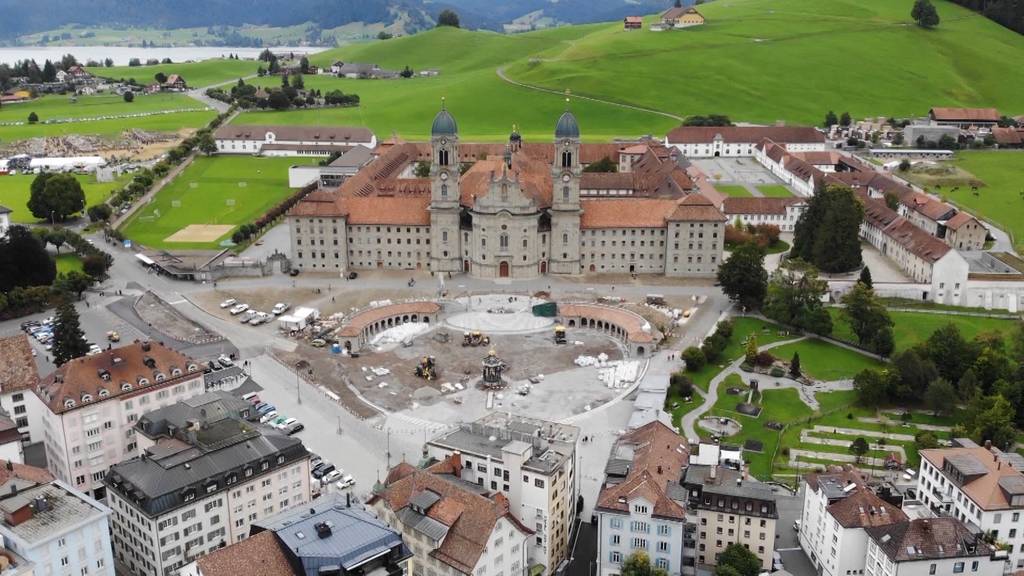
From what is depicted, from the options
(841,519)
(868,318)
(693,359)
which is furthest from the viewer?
(868,318)

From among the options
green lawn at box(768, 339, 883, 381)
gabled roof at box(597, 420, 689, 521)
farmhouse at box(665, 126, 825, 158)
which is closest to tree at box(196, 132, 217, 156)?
farmhouse at box(665, 126, 825, 158)

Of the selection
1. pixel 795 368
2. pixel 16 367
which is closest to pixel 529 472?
pixel 795 368

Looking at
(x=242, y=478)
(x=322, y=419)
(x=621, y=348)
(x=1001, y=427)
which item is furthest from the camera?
(x=621, y=348)

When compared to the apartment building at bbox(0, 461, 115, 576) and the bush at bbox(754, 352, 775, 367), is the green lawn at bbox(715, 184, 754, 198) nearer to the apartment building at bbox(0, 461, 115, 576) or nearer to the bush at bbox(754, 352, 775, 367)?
the bush at bbox(754, 352, 775, 367)

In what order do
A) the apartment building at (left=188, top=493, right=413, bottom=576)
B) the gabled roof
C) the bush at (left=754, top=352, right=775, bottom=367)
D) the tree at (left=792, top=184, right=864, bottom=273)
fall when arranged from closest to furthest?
1. the apartment building at (left=188, top=493, right=413, bottom=576)
2. the gabled roof
3. the bush at (left=754, top=352, right=775, bottom=367)
4. the tree at (left=792, top=184, right=864, bottom=273)

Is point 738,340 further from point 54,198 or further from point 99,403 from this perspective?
point 54,198

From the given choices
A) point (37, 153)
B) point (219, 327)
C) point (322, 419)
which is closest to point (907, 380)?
point (322, 419)

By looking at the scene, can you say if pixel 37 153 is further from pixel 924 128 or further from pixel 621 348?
pixel 924 128
